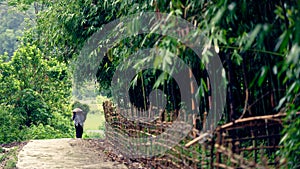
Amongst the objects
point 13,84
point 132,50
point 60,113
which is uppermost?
point 132,50

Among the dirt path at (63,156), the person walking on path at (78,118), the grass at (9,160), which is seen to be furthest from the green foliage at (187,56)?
the grass at (9,160)

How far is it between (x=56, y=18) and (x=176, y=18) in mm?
6616

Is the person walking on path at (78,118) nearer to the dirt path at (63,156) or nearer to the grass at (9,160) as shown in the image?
the dirt path at (63,156)

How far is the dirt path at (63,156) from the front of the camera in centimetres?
886

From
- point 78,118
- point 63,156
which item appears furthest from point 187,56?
point 78,118

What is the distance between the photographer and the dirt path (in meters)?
8.86

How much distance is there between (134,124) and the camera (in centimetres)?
844

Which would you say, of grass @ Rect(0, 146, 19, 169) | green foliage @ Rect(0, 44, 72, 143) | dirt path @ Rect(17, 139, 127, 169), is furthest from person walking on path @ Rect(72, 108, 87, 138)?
grass @ Rect(0, 146, 19, 169)

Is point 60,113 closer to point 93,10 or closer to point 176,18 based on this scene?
point 93,10

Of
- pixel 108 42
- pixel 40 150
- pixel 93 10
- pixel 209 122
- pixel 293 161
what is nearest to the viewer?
pixel 293 161

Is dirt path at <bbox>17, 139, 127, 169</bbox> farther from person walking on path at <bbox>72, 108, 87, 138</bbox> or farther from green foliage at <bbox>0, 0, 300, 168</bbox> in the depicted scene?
person walking on path at <bbox>72, 108, 87, 138</bbox>

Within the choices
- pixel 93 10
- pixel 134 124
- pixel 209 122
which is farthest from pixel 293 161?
pixel 93 10

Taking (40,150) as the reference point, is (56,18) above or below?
above

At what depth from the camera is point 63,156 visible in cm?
1023
